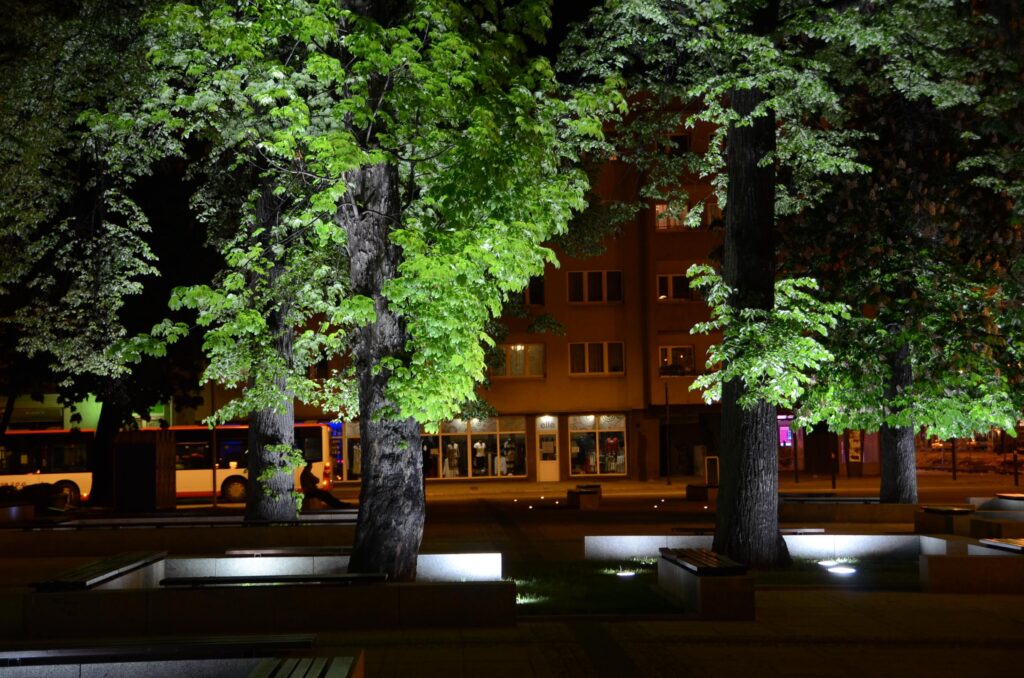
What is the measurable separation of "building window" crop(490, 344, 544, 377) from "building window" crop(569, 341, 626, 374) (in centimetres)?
134

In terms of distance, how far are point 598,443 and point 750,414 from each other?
32.2 meters

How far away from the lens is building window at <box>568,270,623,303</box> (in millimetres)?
47312

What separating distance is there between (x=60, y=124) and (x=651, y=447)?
3459 centimetres

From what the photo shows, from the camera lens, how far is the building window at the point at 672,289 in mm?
46344

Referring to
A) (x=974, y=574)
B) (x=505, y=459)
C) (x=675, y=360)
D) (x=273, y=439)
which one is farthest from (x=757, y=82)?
(x=505, y=459)

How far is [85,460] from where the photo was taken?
38406mm

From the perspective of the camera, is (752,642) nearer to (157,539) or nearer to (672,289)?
(157,539)

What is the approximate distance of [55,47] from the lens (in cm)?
1558

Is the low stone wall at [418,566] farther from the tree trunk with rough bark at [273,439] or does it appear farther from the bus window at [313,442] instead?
the bus window at [313,442]

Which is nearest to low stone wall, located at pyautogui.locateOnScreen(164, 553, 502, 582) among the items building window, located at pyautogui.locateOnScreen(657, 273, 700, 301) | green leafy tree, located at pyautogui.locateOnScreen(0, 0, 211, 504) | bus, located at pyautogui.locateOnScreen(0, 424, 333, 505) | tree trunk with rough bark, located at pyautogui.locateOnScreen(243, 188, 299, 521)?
green leafy tree, located at pyautogui.locateOnScreen(0, 0, 211, 504)

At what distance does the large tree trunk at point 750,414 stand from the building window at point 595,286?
3117 cm

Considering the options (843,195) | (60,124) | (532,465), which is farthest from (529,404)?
(60,124)

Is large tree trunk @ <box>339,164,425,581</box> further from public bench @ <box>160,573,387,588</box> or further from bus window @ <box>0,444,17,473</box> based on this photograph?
bus window @ <box>0,444,17,473</box>

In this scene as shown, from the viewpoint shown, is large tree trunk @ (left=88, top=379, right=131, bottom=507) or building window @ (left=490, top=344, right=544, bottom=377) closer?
large tree trunk @ (left=88, top=379, right=131, bottom=507)
